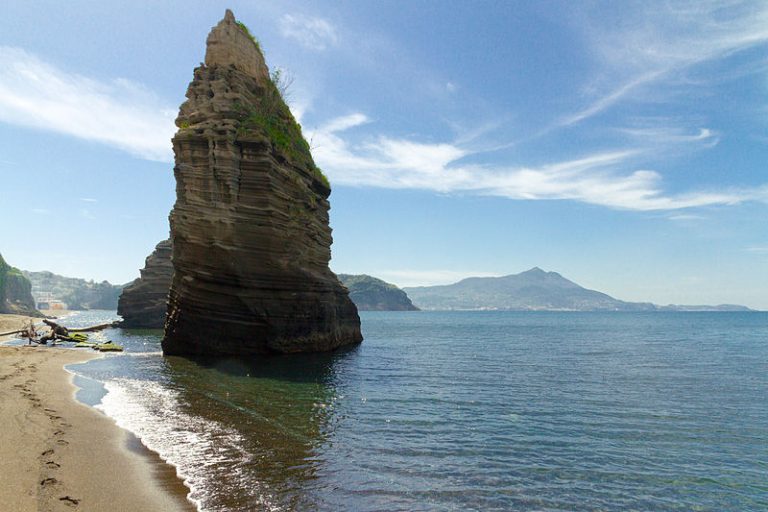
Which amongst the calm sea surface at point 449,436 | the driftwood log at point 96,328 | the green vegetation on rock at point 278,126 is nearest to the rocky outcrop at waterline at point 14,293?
the driftwood log at point 96,328

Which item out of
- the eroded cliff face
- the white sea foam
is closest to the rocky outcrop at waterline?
the eroded cliff face

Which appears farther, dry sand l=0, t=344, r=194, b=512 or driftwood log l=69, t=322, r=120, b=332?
driftwood log l=69, t=322, r=120, b=332

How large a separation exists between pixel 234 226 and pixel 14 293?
6728 inches

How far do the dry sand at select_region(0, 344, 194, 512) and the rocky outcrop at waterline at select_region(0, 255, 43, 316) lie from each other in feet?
496

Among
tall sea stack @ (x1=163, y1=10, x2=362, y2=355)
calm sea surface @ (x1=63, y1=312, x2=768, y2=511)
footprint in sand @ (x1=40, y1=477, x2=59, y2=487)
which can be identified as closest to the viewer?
footprint in sand @ (x1=40, y1=477, x2=59, y2=487)

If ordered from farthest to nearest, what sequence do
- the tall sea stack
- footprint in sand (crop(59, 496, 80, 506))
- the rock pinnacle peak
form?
1. the rock pinnacle peak
2. the tall sea stack
3. footprint in sand (crop(59, 496, 80, 506))

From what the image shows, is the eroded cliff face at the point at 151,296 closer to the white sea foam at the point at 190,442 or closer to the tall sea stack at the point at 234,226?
the tall sea stack at the point at 234,226

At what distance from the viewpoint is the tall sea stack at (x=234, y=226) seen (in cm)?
3073

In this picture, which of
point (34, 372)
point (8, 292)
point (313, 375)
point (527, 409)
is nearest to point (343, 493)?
point (527, 409)

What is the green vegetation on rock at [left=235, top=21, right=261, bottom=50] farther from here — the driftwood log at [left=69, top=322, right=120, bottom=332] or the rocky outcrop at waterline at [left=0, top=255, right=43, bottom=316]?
the rocky outcrop at waterline at [left=0, top=255, right=43, bottom=316]

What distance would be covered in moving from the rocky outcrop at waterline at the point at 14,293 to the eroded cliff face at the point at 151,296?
9322 centimetres

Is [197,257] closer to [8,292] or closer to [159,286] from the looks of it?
[159,286]

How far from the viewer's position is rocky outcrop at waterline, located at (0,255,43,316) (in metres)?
129

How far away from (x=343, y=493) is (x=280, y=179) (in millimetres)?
27563
